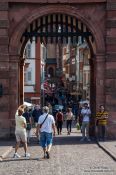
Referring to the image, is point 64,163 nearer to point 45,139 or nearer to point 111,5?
point 45,139

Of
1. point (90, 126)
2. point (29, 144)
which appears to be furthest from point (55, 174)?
point (90, 126)

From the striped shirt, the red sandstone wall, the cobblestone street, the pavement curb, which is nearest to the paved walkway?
the pavement curb

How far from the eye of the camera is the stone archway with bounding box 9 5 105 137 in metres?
28.9

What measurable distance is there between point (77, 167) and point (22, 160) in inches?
102

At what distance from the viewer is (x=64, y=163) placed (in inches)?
746

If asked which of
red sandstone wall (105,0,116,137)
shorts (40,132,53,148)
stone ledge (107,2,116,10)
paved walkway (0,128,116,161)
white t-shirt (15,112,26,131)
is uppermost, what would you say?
stone ledge (107,2,116,10)

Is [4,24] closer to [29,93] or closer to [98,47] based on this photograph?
[98,47]

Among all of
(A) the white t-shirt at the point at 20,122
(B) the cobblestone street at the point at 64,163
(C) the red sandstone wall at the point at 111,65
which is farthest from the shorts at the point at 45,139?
(C) the red sandstone wall at the point at 111,65

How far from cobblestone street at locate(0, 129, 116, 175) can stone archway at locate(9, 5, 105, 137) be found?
515cm

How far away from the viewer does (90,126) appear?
103 ft

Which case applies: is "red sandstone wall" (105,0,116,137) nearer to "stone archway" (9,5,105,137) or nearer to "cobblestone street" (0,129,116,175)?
"stone archway" (9,5,105,137)

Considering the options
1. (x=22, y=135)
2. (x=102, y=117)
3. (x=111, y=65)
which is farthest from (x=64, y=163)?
(x=111, y=65)

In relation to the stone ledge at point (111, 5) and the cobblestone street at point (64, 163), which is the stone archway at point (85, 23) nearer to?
the stone ledge at point (111, 5)

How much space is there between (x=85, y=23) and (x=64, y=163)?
37.2 ft
